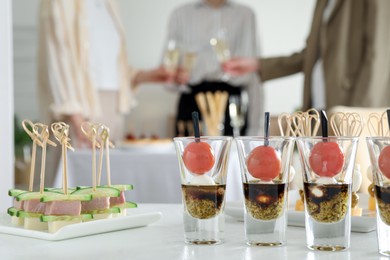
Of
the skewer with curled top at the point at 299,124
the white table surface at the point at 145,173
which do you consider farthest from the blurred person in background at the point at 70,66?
the skewer with curled top at the point at 299,124

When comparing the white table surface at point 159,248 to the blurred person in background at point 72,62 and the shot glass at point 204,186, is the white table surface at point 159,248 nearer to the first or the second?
the shot glass at point 204,186

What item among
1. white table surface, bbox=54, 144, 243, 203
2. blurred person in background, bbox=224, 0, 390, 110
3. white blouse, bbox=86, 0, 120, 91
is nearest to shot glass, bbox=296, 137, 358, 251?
white table surface, bbox=54, 144, 243, 203

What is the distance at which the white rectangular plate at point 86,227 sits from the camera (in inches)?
43.1

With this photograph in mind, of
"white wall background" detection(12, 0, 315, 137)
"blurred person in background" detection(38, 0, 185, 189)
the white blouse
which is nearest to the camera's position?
"blurred person in background" detection(38, 0, 185, 189)

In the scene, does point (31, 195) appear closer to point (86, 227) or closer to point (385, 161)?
point (86, 227)

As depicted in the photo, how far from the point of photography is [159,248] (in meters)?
1.04

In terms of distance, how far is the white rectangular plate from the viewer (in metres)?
1.10

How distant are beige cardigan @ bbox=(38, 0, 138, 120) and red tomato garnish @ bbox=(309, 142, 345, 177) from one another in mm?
2814

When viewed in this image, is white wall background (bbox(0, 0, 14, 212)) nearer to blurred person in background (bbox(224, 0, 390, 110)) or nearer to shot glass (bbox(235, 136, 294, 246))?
shot glass (bbox(235, 136, 294, 246))

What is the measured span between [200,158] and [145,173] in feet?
6.52

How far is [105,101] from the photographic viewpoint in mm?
4453

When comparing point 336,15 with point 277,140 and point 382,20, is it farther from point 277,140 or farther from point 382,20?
point 277,140

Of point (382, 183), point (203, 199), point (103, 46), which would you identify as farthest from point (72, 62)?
point (382, 183)

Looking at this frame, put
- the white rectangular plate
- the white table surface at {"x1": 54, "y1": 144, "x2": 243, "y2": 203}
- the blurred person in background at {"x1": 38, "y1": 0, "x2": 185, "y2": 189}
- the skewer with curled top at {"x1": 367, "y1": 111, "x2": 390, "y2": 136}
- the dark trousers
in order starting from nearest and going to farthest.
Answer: the white rectangular plate, the skewer with curled top at {"x1": 367, "y1": 111, "x2": 390, "y2": 136}, the white table surface at {"x1": 54, "y1": 144, "x2": 243, "y2": 203}, the blurred person in background at {"x1": 38, "y1": 0, "x2": 185, "y2": 189}, the dark trousers
